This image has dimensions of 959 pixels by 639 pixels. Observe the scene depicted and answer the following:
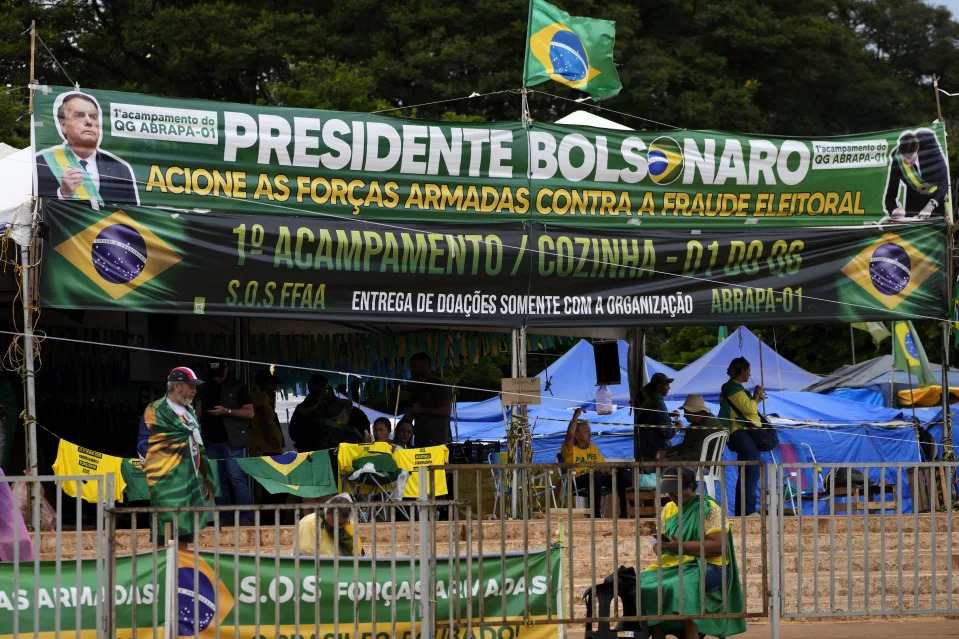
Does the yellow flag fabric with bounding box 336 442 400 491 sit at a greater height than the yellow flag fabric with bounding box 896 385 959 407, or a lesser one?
lesser

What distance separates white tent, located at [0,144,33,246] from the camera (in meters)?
11.5

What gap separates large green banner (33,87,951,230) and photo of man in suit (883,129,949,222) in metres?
0.01

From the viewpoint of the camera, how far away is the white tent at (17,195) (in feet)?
37.6

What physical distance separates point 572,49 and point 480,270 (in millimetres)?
2648

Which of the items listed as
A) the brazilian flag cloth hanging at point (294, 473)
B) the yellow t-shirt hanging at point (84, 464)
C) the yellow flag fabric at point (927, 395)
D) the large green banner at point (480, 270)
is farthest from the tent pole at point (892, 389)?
the yellow t-shirt hanging at point (84, 464)

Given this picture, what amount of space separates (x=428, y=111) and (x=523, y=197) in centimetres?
1713

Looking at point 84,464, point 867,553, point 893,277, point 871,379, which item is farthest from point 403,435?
point 871,379

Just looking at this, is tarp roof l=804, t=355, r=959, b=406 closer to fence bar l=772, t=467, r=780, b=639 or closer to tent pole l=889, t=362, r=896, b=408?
tent pole l=889, t=362, r=896, b=408

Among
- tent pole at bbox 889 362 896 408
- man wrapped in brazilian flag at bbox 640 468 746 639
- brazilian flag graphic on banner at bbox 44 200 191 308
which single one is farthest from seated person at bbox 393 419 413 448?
tent pole at bbox 889 362 896 408

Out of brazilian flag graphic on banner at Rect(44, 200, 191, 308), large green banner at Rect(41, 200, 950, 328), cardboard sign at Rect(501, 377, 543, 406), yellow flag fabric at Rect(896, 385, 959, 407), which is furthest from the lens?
yellow flag fabric at Rect(896, 385, 959, 407)

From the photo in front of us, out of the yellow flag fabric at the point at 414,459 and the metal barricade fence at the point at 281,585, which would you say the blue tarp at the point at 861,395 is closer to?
the yellow flag fabric at the point at 414,459

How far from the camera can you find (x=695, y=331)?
3334 centimetres

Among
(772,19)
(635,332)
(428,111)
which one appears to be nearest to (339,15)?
(428,111)

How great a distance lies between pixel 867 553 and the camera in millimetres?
8906
